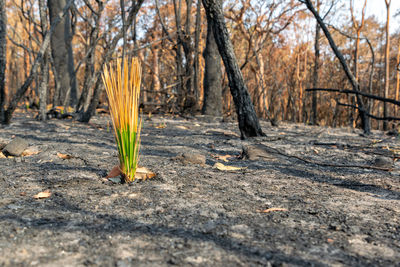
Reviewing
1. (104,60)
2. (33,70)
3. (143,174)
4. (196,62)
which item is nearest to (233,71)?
(104,60)

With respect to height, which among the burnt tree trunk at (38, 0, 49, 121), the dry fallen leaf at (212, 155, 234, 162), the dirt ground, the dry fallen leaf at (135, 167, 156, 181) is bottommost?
the dirt ground

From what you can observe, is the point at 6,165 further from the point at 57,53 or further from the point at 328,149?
the point at 57,53

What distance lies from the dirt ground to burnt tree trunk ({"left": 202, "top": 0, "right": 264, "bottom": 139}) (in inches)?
34.3

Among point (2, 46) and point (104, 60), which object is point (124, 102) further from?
point (2, 46)

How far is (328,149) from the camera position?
2.68 meters

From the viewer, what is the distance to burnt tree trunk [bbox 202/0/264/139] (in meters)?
2.67

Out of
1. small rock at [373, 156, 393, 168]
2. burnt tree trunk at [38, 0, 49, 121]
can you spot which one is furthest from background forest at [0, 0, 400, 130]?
small rock at [373, 156, 393, 168]

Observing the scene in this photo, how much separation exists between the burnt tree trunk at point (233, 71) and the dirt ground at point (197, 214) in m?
0.87

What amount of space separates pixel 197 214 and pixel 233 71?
1.91 metres

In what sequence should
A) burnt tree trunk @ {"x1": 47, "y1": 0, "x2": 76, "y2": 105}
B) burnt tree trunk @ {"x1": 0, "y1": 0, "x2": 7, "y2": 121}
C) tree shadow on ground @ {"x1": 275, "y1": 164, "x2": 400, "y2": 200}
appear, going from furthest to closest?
burnt tree trunk @ {"x1": 47, "y1": 0, "x2": 76, "y2": 105} → burnt tree trunk @ {"x1": 0, "y1": 0, "x2": 7, "y2": 121} → tree shadow on ground @ {"x1": 275, "y1": 164, "x2": 400, "y2": 200}

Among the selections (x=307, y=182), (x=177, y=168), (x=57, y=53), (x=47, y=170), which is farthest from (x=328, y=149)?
(x=57, y=53)

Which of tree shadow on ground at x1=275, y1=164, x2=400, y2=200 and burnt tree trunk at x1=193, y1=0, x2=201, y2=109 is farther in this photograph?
burnt tree trunk at x1=193, y1=0, x2=201, y2=109

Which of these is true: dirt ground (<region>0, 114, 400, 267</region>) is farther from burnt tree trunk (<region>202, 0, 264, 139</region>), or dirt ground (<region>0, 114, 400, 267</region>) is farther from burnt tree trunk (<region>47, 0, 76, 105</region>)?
burnt tree trunk (<region>47, 0, 76, 105</region>)

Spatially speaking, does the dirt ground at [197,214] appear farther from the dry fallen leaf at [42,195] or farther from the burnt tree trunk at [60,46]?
the burnt tree trunk at [60,46]
